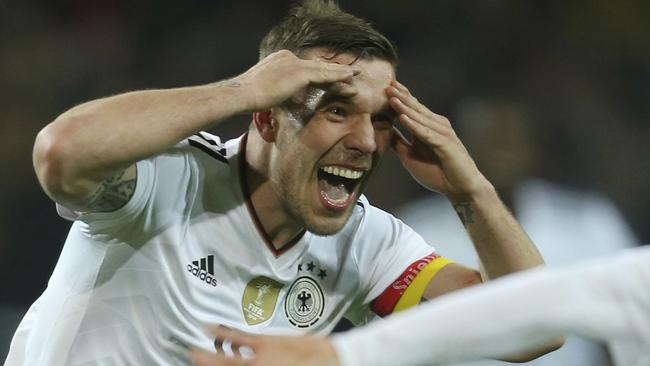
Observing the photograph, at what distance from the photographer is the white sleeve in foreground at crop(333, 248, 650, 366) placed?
164 cm

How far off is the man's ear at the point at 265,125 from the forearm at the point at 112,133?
35cm

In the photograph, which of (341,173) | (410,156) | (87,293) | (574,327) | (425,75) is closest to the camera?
(574,327)

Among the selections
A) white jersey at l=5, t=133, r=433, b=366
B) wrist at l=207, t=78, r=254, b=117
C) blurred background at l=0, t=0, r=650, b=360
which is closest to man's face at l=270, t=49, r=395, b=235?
white jersey at l=5, t=133, r=433, b=366

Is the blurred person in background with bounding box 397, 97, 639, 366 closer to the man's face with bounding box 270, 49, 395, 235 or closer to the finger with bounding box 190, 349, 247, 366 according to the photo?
the man's face with bounding box 270, 49, 395, 235

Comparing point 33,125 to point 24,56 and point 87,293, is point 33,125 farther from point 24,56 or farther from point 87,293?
point 87,293

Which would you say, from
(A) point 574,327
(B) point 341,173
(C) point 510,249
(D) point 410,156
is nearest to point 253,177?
(B) point 341,173

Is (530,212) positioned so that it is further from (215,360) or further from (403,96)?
(215,360)

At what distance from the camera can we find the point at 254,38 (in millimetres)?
5996

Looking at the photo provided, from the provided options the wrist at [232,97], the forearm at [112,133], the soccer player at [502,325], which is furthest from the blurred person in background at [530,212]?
the soccer player at [502,325]

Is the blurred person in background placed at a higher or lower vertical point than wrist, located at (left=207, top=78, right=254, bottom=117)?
lower

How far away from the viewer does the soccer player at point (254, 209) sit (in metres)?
2.40

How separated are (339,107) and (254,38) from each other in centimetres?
336

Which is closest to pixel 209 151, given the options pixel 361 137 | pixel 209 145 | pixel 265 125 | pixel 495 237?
pixel 209 145

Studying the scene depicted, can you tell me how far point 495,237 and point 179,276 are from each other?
0.84 m
